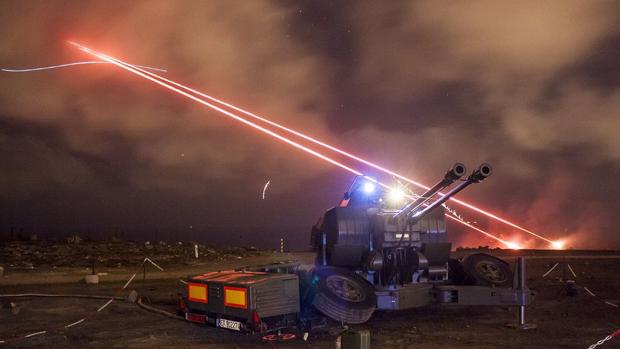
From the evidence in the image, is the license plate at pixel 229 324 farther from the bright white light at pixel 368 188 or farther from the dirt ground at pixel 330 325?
the bright white light at pixel 368 188

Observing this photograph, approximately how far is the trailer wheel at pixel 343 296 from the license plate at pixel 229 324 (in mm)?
1675

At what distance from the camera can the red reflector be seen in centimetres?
1155

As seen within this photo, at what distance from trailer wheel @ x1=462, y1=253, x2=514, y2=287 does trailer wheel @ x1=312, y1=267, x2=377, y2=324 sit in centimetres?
294

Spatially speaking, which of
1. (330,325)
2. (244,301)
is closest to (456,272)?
(330,325)

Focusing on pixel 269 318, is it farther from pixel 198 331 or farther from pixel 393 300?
pixel 393 300

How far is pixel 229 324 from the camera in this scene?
10938mm

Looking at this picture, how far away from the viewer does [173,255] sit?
3562cm

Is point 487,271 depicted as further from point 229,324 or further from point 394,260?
point 229,324

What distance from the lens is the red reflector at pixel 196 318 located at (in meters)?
11.6

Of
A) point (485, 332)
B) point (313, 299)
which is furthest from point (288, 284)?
point (485, 332)

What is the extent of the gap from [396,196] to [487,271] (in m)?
2.94

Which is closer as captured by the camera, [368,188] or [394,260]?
[394,260]

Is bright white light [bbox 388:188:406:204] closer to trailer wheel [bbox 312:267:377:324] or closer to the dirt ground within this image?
trailer wheel [bbox 312:267:377:324]

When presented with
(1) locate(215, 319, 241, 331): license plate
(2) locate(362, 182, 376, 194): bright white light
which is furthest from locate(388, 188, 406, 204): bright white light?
(1) locate(215, 319, 241, 331): license plate
